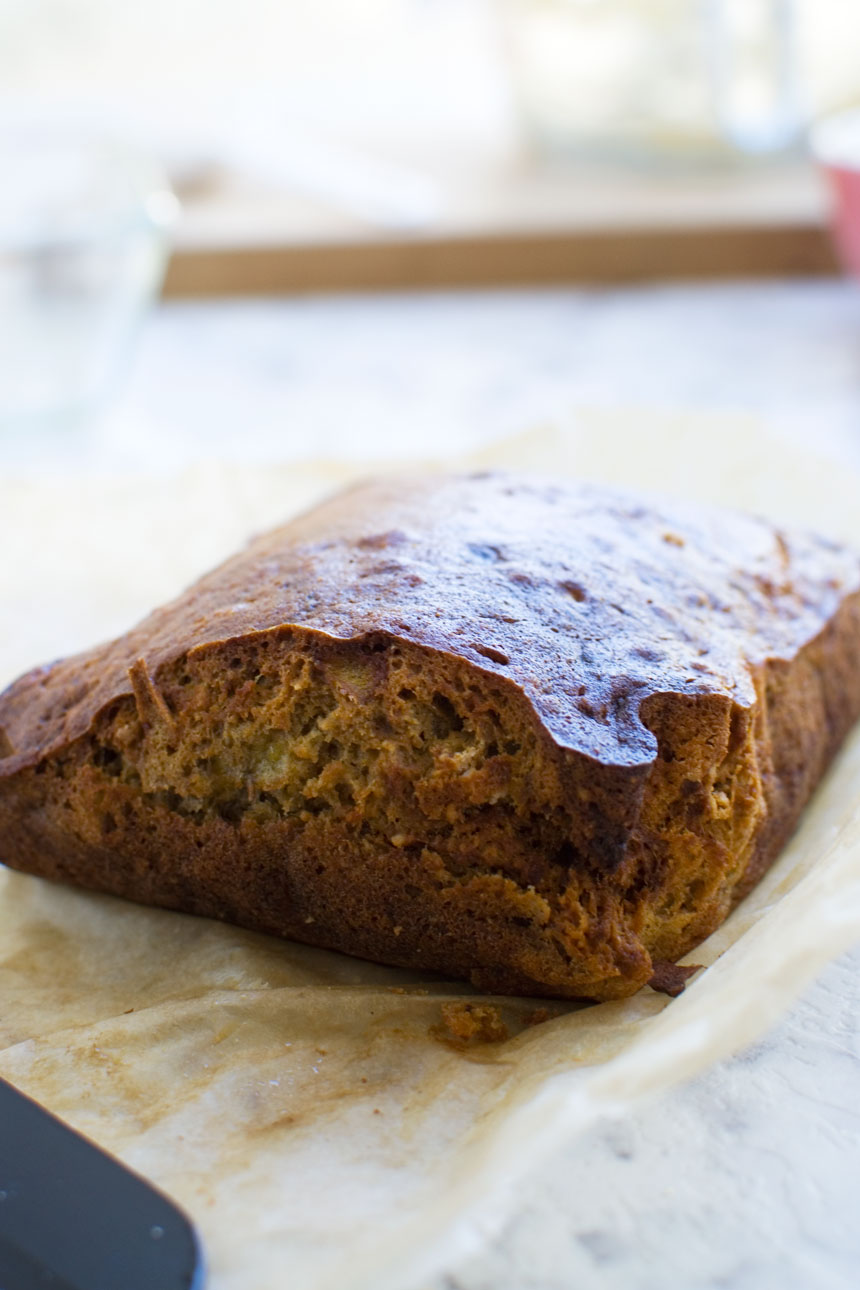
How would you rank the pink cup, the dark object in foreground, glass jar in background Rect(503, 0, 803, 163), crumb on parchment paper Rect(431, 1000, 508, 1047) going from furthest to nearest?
glass jar in background Rect(503, 0, 803, 163) → the pink cup → crumb on parchment paper Rect(431, 1000, 508, 1047) → the dark object in foreground

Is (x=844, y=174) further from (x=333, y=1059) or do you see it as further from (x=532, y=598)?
(x=333, y=1059)

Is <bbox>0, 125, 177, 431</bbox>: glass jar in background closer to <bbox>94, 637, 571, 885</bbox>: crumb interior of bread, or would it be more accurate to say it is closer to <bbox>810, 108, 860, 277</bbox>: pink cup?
<bbox>810, 108, 860, 277</bbox>: pink cup

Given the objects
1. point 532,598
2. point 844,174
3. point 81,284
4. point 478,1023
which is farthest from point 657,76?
point 478,1023

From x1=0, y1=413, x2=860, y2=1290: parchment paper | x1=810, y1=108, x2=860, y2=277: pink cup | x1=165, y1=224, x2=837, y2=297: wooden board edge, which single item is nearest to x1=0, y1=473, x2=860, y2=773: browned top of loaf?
x1=0, y1=413, x2=860, y2=1290: parchment paper

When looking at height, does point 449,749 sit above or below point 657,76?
below

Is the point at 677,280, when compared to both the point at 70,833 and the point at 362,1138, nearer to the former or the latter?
the point at 70,833

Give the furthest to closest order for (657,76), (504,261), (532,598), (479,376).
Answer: (504,261), (657,76), (479,376), (532,598)

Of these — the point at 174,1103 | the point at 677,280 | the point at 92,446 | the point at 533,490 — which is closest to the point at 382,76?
the point at 677,280
